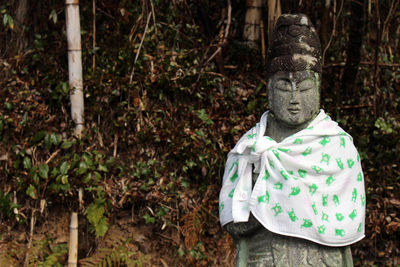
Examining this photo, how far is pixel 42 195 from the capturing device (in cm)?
561

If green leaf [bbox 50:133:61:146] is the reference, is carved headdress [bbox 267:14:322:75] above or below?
above

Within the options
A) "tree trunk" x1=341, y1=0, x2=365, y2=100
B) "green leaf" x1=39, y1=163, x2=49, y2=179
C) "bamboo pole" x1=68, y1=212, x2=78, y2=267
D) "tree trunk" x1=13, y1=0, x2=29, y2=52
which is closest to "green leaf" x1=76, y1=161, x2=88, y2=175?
"green leaf" x1=39, y1=163, x2=49, y2=179

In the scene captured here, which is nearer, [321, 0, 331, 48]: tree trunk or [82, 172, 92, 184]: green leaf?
[82, 172, 92, 184]: green leaf

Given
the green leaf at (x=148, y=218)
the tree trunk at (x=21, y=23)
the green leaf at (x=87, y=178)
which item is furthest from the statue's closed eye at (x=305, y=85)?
the tree trunk at (x=21, y=23)

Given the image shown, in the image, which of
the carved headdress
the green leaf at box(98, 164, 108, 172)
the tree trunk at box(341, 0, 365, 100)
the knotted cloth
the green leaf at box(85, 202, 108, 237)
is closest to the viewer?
the knotted cloth

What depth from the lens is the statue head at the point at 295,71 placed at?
3.09 metres

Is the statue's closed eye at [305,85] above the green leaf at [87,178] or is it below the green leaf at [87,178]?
above

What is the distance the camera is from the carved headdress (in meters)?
3.09

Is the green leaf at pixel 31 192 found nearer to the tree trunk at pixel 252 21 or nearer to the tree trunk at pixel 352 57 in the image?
the tree trunk at pixel 252 21

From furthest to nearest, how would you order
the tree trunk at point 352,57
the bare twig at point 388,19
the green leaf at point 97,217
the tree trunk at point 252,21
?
the tree trunk at point 252,21 < the bare twig at point 388,19 < the tree trunk at point 352,57 < the green leaf at point 97,217

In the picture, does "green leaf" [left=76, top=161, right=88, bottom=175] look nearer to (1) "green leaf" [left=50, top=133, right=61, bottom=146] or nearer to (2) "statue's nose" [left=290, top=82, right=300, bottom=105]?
(1) "green leaf" [left=50, top=133, right=61, bottom=146]

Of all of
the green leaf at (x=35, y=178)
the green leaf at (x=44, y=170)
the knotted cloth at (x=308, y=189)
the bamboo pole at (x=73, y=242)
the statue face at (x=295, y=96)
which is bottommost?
the bamboo pole at (x=73, y=242)

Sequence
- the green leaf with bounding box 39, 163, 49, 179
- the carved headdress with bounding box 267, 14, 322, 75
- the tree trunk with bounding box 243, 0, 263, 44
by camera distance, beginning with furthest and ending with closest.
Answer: the tree trunk with bounding box 243, 0, 263, 44, the green leaf with bounding box 39, 163, 49, 179, the carved headdress with bounding box 267, 14, 322, 75

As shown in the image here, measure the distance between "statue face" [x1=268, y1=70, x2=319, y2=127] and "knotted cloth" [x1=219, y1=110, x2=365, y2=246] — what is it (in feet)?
0.27
